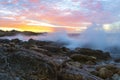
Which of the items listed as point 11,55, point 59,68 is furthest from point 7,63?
point 59,68

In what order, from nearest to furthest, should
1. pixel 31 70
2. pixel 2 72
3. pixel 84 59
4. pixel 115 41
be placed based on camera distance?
pixel 2 72
pixel 31 70
pixel 84 59
pixel 115 41

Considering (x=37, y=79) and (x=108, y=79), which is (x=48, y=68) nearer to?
(x=37, y=79)

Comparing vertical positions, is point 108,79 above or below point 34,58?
below

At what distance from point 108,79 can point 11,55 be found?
14.5 ft

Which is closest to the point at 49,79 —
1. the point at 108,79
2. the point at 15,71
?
the point at 15,71

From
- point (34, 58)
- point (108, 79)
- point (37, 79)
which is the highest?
point (34, 58)

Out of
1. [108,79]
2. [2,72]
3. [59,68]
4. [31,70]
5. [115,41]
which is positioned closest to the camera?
[2,72]

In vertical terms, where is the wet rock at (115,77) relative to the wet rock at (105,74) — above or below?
below

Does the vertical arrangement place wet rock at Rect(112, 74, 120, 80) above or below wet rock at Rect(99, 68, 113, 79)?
below

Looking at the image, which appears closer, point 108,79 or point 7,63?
point 7,63

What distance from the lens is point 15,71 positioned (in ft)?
15.9

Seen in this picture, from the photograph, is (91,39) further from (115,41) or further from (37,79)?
(37,79)

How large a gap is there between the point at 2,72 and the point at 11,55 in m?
0.60

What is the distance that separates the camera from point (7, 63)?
5004 millimetres
